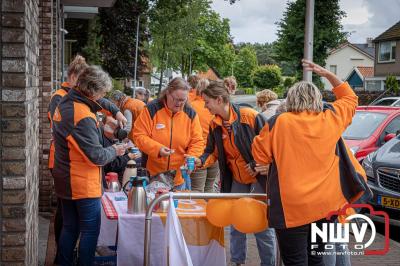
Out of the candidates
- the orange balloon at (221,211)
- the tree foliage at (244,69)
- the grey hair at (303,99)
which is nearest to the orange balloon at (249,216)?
the orange balloon at (221,211)

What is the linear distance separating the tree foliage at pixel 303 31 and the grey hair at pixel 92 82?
118ft

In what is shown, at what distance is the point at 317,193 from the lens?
14.0 feet

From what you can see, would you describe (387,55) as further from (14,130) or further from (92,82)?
(14,130)

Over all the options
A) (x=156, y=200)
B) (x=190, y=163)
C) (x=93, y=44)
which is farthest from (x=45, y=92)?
(x=93, y=44)

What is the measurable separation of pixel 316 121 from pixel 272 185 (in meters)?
0.56

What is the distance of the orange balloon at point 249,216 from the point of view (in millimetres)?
4602

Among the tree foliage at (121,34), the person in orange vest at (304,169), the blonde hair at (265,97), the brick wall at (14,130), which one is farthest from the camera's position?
the tree foliage at (121,34)

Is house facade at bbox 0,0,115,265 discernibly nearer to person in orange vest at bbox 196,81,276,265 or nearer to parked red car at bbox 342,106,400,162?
person in orange vest at bbox 196,81,276,265

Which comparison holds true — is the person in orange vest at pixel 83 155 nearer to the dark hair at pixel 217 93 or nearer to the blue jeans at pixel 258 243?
Result: the dark hair at pixel 217 93

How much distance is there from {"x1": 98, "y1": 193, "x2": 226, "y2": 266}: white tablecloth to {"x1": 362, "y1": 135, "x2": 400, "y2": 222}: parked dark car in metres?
4.50

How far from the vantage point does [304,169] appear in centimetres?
424

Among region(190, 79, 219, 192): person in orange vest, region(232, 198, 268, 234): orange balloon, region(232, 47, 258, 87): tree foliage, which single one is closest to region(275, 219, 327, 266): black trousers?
region(232, 198, 268, 234): orange balloon

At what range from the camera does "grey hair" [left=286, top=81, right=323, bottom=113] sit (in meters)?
4.36

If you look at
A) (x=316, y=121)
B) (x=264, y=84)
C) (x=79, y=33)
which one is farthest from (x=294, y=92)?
(x=264, y=84)
